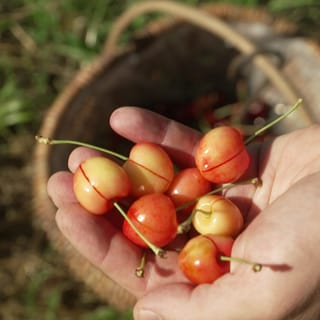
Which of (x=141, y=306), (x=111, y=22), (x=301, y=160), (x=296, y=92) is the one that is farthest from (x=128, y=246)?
(x=111, y=22)

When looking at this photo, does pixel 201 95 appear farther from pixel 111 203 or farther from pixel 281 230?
pixel 281 230

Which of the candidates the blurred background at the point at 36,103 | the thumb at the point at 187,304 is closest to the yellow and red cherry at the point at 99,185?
the thumb at the point at 187,304

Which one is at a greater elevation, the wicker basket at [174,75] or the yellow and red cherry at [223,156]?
the yellow and red cherry at [223,156]

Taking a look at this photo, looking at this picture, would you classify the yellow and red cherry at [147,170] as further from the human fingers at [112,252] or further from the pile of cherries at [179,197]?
the human fingers at [112,252]

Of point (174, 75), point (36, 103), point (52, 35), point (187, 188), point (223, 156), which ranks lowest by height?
point (36, 103)

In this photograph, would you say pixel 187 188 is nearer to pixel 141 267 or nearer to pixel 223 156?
pixel 223 156

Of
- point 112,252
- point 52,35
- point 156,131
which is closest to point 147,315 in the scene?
point 112,252
